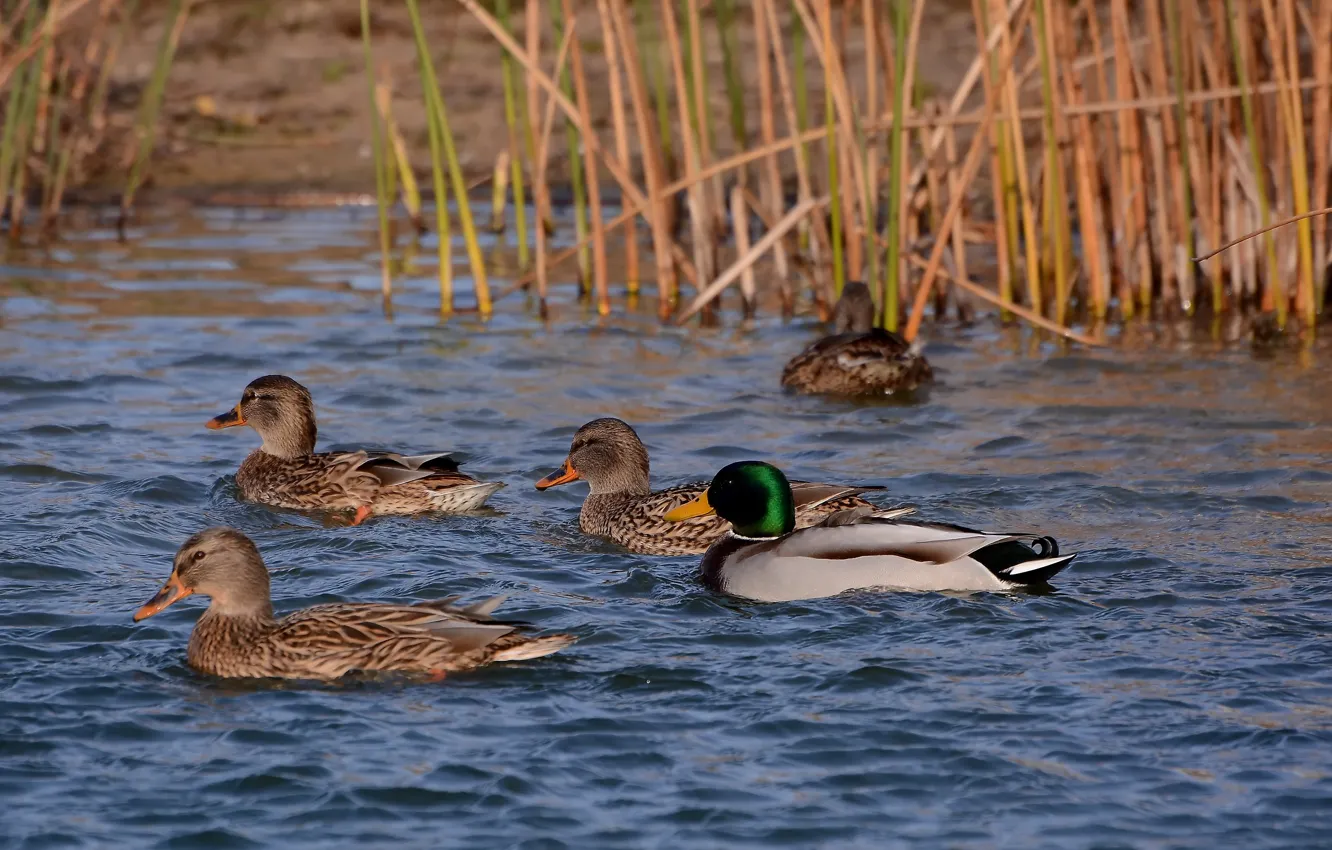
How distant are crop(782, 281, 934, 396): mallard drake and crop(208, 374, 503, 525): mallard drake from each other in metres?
3.23

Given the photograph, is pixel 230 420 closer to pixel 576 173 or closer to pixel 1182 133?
pixel 576 173

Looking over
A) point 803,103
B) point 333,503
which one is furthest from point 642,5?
point 333,503

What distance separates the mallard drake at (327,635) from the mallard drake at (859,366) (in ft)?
17.1

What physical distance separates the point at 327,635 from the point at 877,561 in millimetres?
2172

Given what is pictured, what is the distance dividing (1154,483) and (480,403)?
4265 millimetres

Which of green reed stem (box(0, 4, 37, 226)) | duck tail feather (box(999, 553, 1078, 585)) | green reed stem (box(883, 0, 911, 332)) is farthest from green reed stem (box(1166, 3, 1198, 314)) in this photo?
green reed stem (box(0, 4, 37, 226))

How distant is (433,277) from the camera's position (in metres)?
16.5

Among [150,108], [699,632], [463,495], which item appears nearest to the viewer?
[699,632]

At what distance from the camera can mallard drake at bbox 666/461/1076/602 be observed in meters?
7.40

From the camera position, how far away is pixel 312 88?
→ 71.0 ft

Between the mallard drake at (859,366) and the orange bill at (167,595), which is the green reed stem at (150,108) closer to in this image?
the mallard drake at (859,366)

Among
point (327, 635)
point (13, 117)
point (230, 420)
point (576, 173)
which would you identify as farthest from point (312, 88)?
point (327, 635)

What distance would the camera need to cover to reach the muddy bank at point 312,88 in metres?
20.7

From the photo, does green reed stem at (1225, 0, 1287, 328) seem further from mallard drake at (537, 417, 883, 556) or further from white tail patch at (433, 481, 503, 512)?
white tail patch at (433, 481, 503, 512)
